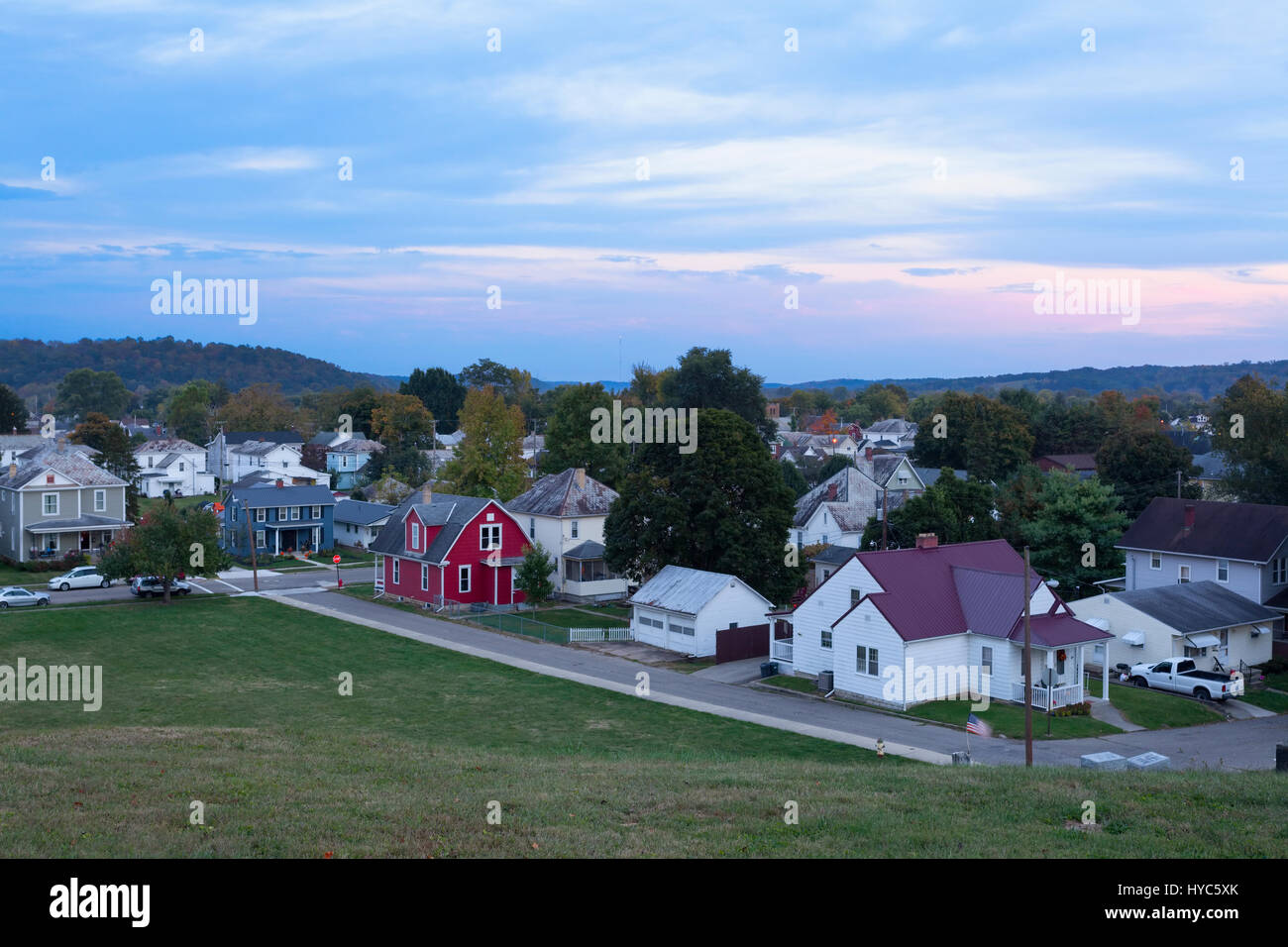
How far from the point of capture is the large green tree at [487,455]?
2977 inches

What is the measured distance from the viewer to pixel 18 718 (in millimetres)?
29891

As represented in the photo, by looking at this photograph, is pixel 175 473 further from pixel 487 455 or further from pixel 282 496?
pixel 487 455

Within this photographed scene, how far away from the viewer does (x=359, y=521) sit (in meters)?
77.1

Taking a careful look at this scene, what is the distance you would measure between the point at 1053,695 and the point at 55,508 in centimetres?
6119

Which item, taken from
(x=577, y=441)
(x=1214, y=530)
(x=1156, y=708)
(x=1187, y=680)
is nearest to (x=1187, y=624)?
(x=1187, y=680)

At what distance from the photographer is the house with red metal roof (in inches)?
1378

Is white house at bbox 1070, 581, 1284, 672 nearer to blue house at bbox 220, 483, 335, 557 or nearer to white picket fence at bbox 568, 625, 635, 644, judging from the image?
white picket fence at bbox 568, 625, 635, 644

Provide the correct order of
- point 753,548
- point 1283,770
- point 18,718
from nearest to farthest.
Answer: point 1283,770, point 18,718, point 753,548

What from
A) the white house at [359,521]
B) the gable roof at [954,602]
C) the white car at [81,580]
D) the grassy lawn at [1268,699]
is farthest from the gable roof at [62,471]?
the grassy lawn at [1268,699]

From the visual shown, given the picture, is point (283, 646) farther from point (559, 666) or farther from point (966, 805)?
point (966, 805)

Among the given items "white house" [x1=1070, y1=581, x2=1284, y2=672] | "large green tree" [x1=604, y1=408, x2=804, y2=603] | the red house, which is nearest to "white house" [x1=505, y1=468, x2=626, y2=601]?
the red house
